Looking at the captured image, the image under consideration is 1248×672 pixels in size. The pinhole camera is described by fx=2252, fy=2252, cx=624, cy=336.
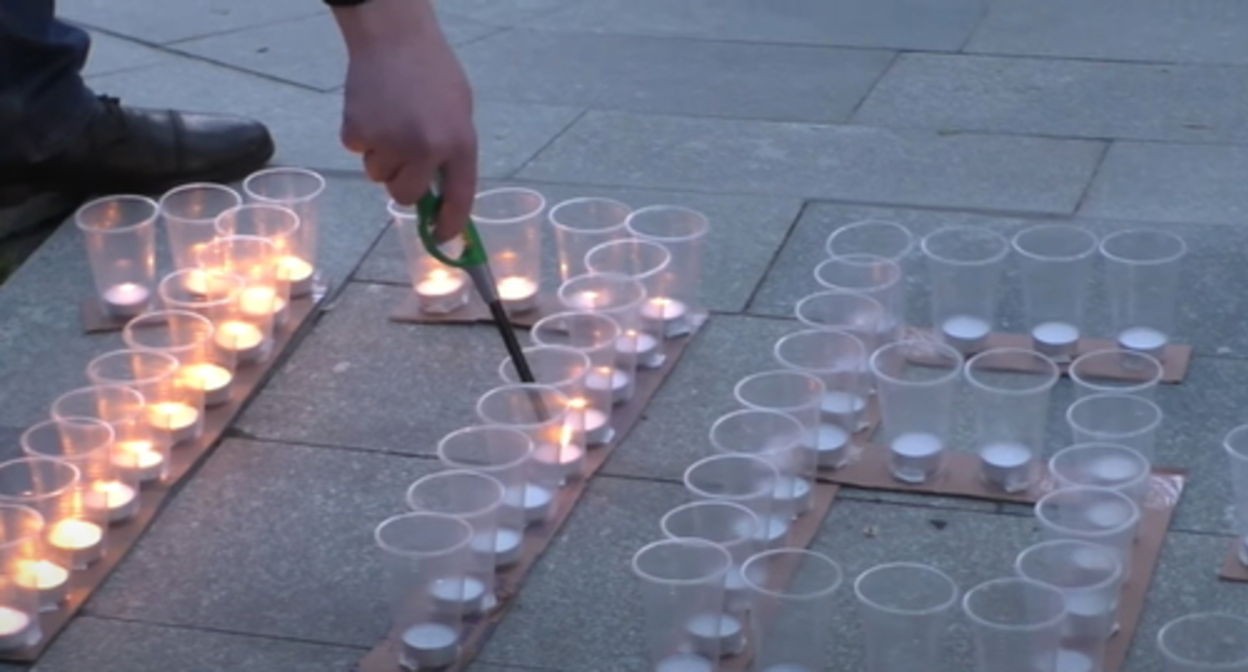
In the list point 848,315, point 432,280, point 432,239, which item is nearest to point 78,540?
point 432,239

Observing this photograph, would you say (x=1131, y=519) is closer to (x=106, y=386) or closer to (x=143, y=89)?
(x=106, y=386)

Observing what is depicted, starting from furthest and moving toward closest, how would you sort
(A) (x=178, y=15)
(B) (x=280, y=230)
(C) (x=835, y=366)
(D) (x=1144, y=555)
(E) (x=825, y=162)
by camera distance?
(A) (x=178, y=15), (E) (x=825, y=162), (B) (x=280, y=230), (C) (x=835, y=366), (D) (x=1144, y=555)

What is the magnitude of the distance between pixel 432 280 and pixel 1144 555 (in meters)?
1.68

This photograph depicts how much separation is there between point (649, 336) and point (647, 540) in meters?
0.72

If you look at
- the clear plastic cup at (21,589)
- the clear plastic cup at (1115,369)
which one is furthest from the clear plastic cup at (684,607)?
the clear plastic cup at (1115,369)

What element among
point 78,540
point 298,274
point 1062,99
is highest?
point 78,540

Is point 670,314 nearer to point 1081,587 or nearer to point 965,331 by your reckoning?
point 965,331

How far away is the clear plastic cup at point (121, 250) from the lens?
4.66m

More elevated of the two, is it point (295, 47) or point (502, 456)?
point (502, 456)

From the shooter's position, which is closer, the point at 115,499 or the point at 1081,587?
the point at 1081,587

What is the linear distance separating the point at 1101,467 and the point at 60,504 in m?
1.69

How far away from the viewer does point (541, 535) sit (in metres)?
3.79

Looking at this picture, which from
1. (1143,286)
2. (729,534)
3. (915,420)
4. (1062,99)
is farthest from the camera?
(1062,99)

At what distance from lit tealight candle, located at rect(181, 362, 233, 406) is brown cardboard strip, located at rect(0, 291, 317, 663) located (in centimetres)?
2
